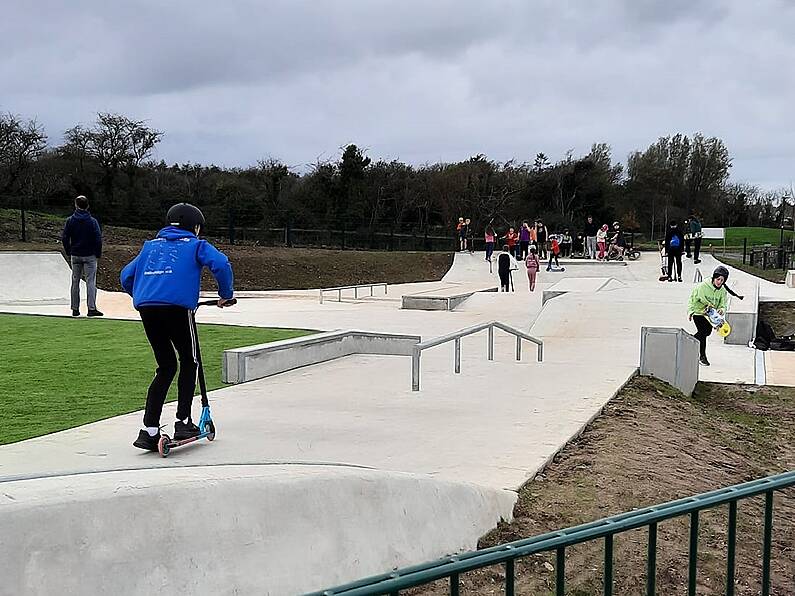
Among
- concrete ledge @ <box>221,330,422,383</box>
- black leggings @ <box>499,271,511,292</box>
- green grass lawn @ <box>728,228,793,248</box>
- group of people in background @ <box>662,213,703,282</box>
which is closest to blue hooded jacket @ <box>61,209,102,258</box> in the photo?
concrete ledge @ <box>221,330,422,383</box>

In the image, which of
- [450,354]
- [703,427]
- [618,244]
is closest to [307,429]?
[703,427]

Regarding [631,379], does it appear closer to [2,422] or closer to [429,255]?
[2,422]

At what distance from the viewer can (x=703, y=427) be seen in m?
8.37

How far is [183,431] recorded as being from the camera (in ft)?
18.2

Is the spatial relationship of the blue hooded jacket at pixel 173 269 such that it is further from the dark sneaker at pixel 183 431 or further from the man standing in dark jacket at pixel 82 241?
the man standing in dark jacket at pixel 82 241

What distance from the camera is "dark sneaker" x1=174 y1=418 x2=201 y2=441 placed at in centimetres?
554

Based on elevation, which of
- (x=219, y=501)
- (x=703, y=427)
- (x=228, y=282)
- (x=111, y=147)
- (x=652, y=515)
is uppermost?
(x=111, y=147)

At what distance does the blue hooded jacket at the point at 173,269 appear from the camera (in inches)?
197

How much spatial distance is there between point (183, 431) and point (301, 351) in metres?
4.41

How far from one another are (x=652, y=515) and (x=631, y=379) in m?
7.80

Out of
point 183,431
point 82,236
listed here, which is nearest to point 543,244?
point 82,236

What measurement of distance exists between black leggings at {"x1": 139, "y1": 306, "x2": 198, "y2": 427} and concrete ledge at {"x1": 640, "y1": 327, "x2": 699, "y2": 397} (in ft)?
21.2

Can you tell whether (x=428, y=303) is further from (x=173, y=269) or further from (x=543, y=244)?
(x=543, y=244)

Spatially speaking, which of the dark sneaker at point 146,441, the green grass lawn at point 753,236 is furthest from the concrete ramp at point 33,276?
the green grass lawn at point 753,236
